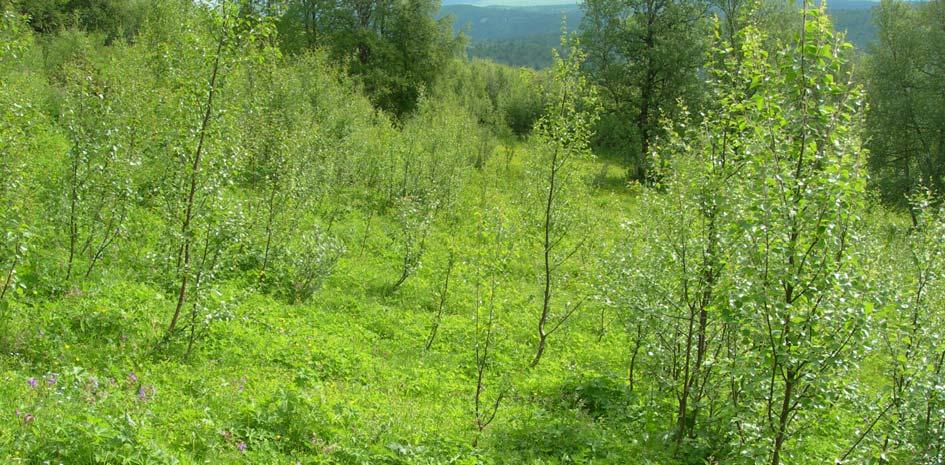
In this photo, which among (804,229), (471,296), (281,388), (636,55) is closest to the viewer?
(804,229)

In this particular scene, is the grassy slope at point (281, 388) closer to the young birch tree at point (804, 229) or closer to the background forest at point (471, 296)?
the background forest at point (471, 296)

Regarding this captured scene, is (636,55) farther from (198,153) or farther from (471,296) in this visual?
(198,153)

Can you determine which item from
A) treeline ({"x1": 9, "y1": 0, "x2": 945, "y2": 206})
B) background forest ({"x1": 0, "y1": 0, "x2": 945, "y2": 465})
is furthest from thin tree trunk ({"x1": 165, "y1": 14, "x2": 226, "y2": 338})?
treeline ({"x1": 9, "y1": 0, "x2": 945, "y2": 206})

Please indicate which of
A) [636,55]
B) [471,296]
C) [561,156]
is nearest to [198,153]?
[561,156]

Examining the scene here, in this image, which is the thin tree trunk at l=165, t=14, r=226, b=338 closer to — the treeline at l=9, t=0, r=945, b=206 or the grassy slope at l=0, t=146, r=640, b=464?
the grassy slope at l=0, t=146, r=640, b=464

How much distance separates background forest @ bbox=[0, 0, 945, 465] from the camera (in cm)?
522

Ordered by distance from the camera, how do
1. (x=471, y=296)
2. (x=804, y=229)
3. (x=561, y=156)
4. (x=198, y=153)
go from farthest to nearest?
1. (x=471, y=296)
2. (x=561, y=156)
3. (x=198, y=153)
4. (x=804, y=229)

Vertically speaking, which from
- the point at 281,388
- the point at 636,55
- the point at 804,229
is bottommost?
the point at 281,388

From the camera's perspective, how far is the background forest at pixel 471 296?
5.22 m

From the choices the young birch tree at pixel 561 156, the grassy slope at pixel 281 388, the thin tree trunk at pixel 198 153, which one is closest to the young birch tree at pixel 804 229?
the grassy slope at pixel 281 388

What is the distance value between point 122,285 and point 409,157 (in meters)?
13.2

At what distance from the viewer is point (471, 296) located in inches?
587

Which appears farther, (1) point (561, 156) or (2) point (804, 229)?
(1) point (561, 156)

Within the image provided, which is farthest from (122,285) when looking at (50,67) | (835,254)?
(50,67)
